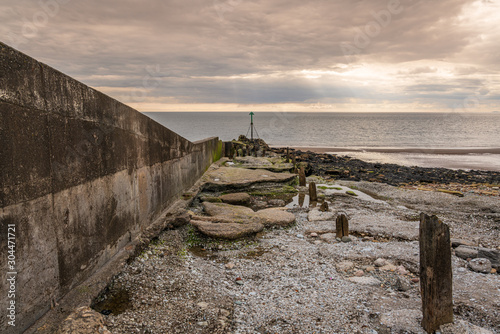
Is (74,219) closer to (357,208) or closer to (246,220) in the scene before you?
(246,220)

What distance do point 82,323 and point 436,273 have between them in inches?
144

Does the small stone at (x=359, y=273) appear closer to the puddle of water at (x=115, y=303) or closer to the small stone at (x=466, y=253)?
the small stone at (x=466, y=253)

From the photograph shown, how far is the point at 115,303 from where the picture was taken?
149 inches

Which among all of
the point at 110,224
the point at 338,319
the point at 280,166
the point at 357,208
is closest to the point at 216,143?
the point at 280,166

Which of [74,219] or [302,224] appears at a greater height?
[74,219]

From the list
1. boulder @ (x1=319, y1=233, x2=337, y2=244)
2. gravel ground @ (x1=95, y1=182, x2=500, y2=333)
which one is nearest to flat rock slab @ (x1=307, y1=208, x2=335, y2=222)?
gravel ground @ (x1=95, y1=182, x2=500, y2=333)

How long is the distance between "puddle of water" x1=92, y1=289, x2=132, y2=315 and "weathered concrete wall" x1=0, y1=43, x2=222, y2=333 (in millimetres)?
359

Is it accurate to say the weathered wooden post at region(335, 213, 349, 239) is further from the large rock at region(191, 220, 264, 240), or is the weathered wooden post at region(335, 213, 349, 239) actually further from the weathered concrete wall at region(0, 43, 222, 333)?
the weathered concrete wall at region(0, 43, 222, 333)

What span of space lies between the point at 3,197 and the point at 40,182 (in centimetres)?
46

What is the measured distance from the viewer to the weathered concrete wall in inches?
104

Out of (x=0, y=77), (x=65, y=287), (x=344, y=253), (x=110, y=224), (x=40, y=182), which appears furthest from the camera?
(x=344, y=253)

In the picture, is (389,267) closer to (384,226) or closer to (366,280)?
(366,280)

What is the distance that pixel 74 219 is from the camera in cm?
355

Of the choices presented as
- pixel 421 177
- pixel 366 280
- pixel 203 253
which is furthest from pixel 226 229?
pixel 421 177
